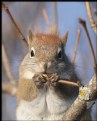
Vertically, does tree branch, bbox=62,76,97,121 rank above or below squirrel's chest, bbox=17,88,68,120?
above

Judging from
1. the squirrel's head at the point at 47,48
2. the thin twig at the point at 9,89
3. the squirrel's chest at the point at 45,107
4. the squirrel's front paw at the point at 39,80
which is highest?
the squirrel's head at the point at 47,48

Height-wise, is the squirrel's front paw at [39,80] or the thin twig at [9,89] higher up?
the squirrel's front paw at [39,80]

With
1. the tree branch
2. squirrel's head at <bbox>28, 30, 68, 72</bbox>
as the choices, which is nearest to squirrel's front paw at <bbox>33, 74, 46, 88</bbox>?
squirrel's head at <bbox>28, 30, 68, 72</bbox>

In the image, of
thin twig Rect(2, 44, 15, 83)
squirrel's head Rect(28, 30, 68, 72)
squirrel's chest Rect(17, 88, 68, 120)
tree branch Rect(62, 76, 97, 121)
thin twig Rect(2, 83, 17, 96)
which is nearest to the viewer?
tree branch Rect(62, 76, 97, 121)

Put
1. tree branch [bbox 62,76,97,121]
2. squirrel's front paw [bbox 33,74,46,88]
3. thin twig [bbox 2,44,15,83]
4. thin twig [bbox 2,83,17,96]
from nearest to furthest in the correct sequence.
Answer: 1. tree branch [bbox 62,76,97,121]
2. squirrel's front paw [bbox 33,74,46,88]
3. thin twig [bbox 2,44,15,83]
4. thin twig [bbox 2,83,17,96]

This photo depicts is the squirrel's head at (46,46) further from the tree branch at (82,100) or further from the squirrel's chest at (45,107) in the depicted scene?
the tree branch at (82,100)

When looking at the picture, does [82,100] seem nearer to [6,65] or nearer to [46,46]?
[46,46]

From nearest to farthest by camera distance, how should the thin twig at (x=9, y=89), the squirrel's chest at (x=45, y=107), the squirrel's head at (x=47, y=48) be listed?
the squirrel's head at (x=47, y=48) < the squirrel's chest at (x=45, y=107) < the thin twig at (x=9, y=89)

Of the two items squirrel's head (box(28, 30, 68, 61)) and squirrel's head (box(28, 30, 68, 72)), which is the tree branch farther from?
squirrel's head (box(28, 30, 68, 61))

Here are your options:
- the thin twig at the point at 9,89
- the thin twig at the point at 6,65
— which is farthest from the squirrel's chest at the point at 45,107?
the thin twig at the point at 9,89

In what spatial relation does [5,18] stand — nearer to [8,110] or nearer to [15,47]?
[15,47]
